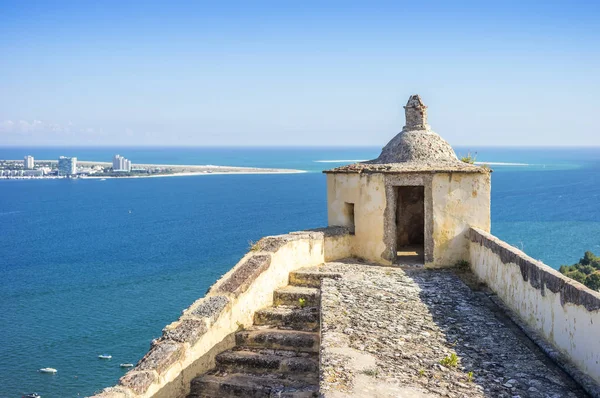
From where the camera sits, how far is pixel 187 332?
770cm

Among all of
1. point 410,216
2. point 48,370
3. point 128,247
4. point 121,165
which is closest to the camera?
point 410,216

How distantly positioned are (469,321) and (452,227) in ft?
12.9

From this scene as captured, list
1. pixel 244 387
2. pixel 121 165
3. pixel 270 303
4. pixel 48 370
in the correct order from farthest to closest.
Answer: pixel 121 165
pixel 48 370
pixel 270 303
pixel 244 387

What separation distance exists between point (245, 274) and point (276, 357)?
1.52 m

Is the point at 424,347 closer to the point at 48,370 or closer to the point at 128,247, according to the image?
the point at 48,370

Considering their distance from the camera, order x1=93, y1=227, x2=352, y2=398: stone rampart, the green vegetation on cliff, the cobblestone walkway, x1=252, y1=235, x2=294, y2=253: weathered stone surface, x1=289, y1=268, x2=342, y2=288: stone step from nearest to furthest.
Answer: the cobblestone walkway, x1=93, y1=227, x2=352, y2=398: stone rampart, x1=252, y1=235, x2=294, y2=253: weathered stone surface, x1=289, y1=268, x2=342, y2=288: stone step, the green vegetation on cliff

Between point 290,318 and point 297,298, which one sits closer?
point 290,318

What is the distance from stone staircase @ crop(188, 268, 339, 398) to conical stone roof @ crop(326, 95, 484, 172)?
9.49 ft

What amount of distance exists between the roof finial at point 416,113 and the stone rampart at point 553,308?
4.54m

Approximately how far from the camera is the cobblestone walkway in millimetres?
5672

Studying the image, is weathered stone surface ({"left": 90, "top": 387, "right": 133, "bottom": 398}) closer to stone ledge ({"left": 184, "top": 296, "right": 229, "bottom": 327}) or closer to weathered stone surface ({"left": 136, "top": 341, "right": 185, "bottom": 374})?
weathered stone surface ({"left": 136, "top": 341, "right": 185, "bottom": 374})

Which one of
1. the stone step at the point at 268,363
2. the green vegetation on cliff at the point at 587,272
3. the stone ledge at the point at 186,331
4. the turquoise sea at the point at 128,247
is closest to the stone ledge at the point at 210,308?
the stone ledge at the point at 186,331

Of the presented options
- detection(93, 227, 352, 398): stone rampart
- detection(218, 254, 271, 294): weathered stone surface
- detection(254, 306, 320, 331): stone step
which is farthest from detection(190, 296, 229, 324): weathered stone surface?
detection(254, 306, 320, 331): stone step

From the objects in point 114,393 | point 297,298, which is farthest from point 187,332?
point 297,298
